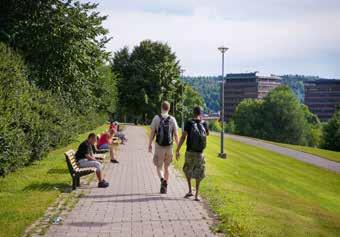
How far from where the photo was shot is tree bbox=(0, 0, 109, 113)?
26906 mm

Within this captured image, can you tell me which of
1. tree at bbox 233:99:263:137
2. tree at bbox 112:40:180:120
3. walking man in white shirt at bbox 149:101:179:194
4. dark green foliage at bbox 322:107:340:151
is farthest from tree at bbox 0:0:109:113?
tree at bbox 233:99:263:137

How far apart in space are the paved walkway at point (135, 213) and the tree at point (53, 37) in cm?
1315

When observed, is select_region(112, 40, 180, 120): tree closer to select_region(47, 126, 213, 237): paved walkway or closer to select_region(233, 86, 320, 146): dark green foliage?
select_region(233, 86, 320, 146): dark green foliage

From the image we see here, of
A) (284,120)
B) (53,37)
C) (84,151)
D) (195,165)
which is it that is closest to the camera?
(195,165)

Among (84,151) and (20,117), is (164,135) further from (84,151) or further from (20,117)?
(20,117)

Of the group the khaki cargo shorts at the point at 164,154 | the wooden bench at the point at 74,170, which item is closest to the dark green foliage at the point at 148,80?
the wooden bench at the point at 74,170

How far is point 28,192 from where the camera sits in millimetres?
13227

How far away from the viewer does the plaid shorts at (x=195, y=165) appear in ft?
40.3

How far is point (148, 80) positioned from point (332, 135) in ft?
98.9

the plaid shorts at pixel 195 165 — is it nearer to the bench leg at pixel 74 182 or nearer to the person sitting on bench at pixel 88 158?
the person sitting on bench at pixel 88 158

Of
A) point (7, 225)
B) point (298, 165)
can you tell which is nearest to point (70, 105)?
point (298, 165)

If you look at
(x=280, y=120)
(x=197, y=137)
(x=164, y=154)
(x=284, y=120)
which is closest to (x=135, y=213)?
(x=197, y=137)

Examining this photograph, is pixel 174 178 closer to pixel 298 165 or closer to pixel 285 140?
pixel 298 165

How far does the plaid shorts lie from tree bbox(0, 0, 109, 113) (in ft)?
49.9
